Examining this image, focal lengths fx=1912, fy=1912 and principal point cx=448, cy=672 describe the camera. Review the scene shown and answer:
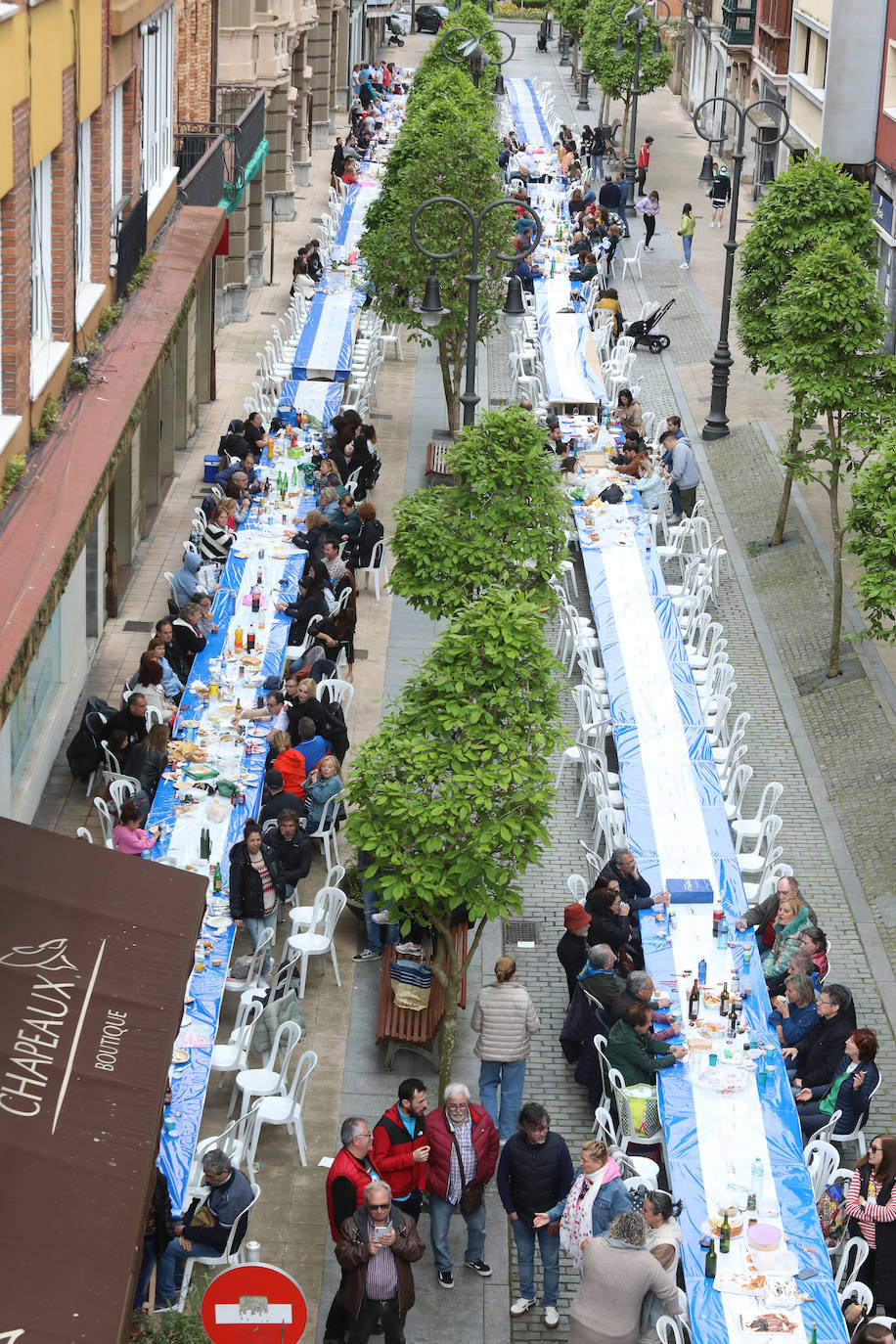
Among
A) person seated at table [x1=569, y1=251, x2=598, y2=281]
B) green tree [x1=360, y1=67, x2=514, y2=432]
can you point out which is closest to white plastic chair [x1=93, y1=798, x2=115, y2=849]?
green tree [x1=360, y1=67, x2=514, y2=432]

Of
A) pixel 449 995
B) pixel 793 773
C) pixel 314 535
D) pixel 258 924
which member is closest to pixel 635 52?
pixel 314 535

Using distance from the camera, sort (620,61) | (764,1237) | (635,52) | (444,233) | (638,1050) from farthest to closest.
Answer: (620,61)
(635,52)
(444,233)
(638,1050)
(764,1237)

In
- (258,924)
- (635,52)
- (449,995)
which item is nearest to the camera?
(449,995)

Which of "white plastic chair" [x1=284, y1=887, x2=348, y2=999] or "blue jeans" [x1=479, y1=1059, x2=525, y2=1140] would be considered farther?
"white plastic chair" [x1=284, y1=887, x2=348, y2=999]

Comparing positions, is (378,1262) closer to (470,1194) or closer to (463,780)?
(470,1194)

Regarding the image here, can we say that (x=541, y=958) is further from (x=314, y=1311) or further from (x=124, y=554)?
(x=124, y=554)

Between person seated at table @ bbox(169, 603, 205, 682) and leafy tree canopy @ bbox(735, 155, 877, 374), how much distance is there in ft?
29.7

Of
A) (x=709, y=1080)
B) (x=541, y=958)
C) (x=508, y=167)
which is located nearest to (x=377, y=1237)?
(x=709, y=1080)

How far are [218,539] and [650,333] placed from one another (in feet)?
50.3

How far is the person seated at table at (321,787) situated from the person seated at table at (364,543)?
6.22m

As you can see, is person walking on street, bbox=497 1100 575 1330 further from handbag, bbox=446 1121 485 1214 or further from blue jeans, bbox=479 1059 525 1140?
blue jeans, bbox=479 1059 525 1140

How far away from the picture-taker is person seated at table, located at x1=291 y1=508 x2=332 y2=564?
21969 millimetres

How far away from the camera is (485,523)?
57.6 ft

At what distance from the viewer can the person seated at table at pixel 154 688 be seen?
1816 cm
